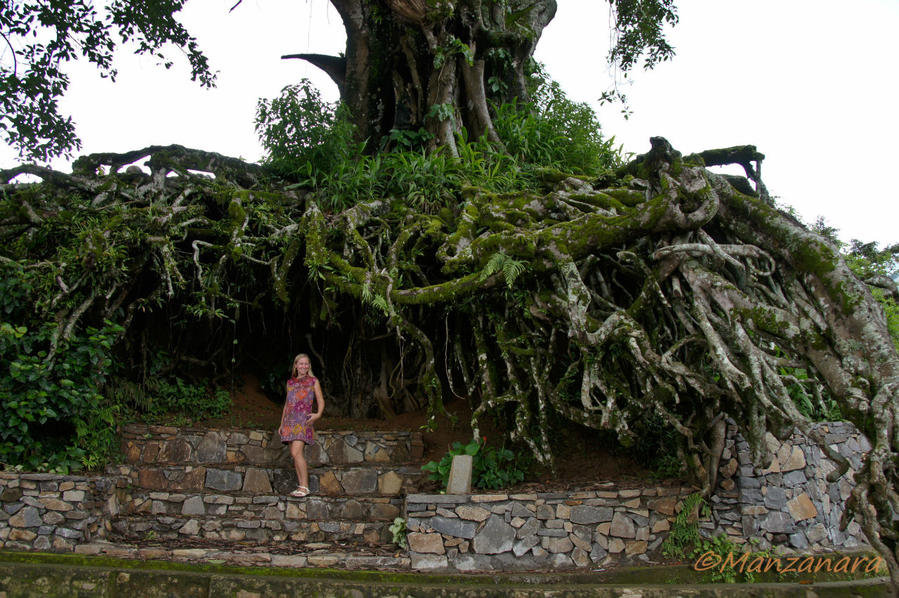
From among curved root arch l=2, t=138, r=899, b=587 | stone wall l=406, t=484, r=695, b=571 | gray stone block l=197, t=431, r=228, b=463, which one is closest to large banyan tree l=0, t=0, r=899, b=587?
curved root arch l=2, t=138, r=899, b=587

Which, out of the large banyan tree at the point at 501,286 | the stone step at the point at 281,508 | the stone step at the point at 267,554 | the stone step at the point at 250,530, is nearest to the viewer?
the large banyan tree at the point at 501,286

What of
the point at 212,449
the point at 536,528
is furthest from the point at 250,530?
the point at 536,528

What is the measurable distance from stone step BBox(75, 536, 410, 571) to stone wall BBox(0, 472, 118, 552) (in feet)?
0.60

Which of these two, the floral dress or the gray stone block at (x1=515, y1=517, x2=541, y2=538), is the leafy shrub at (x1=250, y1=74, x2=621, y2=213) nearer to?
the floral dress

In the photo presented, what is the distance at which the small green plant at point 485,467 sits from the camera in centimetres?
585

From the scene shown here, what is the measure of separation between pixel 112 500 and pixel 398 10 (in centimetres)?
660

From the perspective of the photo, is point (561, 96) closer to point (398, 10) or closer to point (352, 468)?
point (398, 10)

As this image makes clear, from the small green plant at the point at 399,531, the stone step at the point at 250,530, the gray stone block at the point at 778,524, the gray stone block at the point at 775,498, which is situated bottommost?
the stone step at the point at 250,530

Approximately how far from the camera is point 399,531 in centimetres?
567

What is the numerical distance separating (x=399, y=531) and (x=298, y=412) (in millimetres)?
1575

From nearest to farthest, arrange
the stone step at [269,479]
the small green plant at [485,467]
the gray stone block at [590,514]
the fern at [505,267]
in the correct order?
1. the fern at [505,267]
2. the gray stone block at [590,514]
3. the small green plant at [485,467]
4. the stone step at [269,479]

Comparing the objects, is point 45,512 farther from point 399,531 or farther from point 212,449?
point 399,531

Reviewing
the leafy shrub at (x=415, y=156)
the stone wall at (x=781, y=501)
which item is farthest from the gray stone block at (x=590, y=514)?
the leafy shrub at (x=415, y=156)

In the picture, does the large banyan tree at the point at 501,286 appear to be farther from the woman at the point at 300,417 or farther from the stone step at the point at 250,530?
the stone step at the point at 250,530
